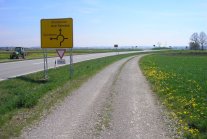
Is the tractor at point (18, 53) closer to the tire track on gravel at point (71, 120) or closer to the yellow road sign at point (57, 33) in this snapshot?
the yellow road sign at point (57, 33)

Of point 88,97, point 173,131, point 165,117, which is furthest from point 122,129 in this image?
point 88,97

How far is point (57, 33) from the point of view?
22.3 m

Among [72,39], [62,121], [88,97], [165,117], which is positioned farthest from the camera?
[72,39]

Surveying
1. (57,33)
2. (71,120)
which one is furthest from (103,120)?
(57,33)

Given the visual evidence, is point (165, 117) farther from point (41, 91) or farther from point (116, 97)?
point (41, 91)

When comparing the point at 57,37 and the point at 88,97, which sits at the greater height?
the point at 57,37

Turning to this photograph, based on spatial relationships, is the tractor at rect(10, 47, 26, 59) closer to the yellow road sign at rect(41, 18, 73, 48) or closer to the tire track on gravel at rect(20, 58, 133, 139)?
the yellow road sign at rect(41, 18, 73, 48)

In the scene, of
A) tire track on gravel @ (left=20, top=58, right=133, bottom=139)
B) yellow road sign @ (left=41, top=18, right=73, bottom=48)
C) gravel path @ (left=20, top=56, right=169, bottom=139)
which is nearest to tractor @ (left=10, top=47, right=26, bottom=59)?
yellow road sign @ (left=41, top=18, right=73, bottom=48)

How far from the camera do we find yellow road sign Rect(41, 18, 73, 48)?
73.0 ft

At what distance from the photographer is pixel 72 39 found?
73.3 ft

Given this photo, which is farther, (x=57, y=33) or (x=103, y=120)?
(x=57, y=33)

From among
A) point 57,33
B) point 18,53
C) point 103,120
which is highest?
point 57,33

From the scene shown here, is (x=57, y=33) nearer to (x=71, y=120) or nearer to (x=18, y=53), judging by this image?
(x=71, y=120)

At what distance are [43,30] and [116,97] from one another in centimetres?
1047
